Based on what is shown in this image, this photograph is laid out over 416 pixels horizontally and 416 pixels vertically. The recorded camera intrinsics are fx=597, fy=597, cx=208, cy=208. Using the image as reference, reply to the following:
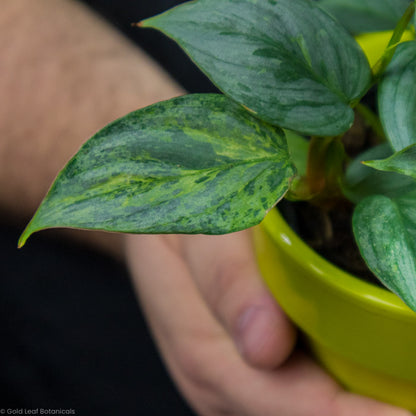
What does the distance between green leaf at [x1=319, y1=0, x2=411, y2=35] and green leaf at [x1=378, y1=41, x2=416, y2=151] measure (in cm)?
16

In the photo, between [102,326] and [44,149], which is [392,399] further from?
[102,326]

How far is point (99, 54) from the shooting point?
3.46ft

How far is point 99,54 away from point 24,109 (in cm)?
16

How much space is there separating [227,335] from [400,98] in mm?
418

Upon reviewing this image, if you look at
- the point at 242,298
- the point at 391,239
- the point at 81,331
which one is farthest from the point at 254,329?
the point at 81,331

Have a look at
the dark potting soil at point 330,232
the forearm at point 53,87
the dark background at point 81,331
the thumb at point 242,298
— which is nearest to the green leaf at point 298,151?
the dark potting soil at point 330,232

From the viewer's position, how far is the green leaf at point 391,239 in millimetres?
361

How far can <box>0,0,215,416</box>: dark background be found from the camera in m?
1.35

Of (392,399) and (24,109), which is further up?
(24,109)

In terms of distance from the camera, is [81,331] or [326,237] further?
[81,331]

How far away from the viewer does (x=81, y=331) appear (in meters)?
1.42

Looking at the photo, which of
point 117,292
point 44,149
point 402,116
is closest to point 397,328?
point 402,116

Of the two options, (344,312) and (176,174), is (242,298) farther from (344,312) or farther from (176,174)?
(176,174)

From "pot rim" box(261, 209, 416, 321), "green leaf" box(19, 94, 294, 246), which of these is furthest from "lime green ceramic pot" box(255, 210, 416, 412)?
"green leaf" box(19, 94, 294, 246)
